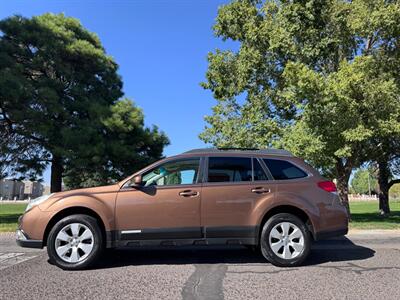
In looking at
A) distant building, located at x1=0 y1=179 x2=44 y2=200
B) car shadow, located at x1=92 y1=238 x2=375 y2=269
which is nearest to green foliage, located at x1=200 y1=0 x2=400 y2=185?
car shadow, located at x1=92 y1=238 x2=375 y2=269

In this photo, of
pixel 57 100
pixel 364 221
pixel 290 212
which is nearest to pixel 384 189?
pixel 364 221

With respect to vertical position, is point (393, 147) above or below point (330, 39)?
below

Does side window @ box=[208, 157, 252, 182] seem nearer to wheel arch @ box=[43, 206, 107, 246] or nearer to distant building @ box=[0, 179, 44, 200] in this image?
wheel arch @ box=[43, 206, 107, 246]

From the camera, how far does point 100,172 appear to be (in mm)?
20812

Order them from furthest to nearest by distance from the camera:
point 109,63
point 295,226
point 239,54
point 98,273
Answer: point 109,63 → point 239,54 → point 295,226 → point 98,273

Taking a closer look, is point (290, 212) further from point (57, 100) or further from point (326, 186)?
point (57, 100)

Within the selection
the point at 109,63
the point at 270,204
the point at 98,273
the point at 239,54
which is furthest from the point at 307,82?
the point at 109,63

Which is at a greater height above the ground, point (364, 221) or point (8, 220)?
point (364, 221)

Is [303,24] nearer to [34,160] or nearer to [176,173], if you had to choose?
[176,173]

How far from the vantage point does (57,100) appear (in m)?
19.6

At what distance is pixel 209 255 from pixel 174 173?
1722 mm

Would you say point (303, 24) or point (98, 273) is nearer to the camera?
point (98, 273)

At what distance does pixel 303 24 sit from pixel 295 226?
37.1ft

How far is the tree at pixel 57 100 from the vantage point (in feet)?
62.0
